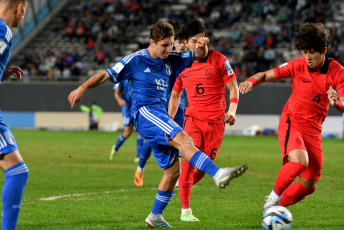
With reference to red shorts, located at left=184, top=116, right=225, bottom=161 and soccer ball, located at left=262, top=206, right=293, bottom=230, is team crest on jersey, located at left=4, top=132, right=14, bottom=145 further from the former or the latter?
red shorts, located at left=184, top=116, right=225, bottom=161

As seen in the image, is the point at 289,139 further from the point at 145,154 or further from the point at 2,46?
the point at 145,154

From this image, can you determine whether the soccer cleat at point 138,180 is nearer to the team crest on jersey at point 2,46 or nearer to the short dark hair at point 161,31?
the short dark hair at point 161,31

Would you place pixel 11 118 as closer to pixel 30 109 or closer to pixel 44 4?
pixel 30 109

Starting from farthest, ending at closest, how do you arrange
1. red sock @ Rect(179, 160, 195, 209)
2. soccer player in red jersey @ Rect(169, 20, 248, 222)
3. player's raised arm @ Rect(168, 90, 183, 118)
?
player's raised arm @ Rect(168, 90, 183, 118)
soccer player in red jersey @ Rect(169, 20, 248, 222)
red sock @ Rect(179, 160, 195, 209)

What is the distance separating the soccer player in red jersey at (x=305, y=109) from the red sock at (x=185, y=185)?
102 centimetres

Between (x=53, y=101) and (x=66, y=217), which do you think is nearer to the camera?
(x=66, y=217)

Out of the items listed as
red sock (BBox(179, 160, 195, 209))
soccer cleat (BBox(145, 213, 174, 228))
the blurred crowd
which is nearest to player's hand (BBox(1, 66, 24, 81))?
soccer cleat (BBox(145, 213, 174, 228))

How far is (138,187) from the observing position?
1055 cm

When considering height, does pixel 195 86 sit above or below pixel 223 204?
above

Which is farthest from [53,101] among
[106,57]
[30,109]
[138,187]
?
[138,187]

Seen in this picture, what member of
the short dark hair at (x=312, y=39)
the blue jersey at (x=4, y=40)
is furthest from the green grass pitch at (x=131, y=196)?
the blue jersey at (x=4, y=40)

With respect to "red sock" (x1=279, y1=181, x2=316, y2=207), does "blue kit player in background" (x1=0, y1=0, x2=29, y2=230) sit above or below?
above

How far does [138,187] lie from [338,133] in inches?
680

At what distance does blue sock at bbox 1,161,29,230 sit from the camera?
17.0 feet
